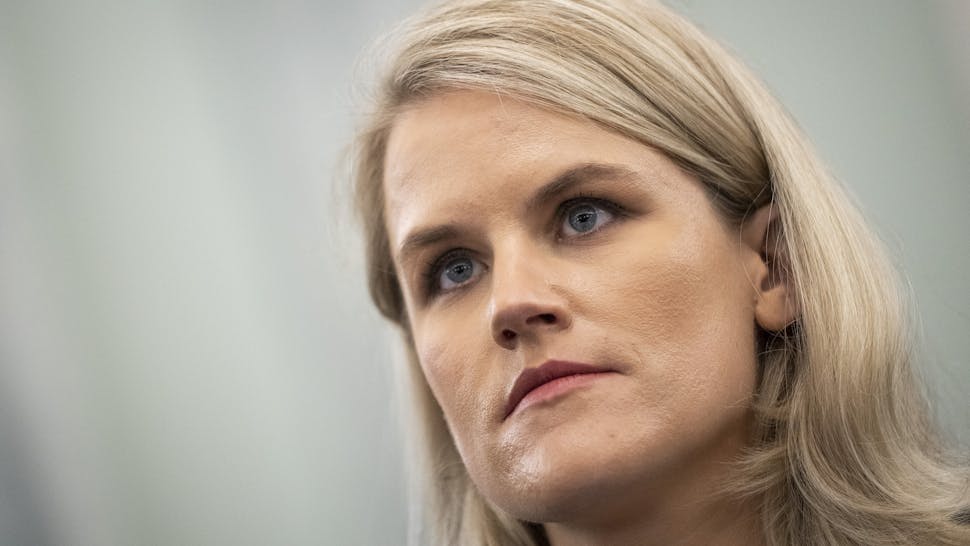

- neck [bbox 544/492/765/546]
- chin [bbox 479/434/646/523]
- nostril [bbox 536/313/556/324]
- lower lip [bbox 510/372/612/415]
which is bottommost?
neck [bbox 544/492/765/546]

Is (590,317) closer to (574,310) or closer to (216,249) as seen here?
(574,310)

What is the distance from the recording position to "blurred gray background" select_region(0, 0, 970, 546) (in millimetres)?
1771

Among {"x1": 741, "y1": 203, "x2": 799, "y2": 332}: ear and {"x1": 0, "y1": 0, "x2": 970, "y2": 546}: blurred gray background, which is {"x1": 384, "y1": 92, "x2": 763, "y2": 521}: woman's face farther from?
{"x1": 0, "y1": 0, "x2": 970, "y2": 546}: blurred gray background

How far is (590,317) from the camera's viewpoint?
1.14 meters

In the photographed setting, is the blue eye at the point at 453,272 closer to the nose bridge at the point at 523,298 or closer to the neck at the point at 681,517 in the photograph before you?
the nose bridge at the point at 523,298

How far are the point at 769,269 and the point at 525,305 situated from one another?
1.45 feet

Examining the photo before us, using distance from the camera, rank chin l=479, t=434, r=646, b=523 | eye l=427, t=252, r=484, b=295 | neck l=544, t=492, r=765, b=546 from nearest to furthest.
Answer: chin l=479, t=434, r=646, b=523 < neck l=544, t=492, r=765, b=546 < eye l=427, t=252, r=484, b=295

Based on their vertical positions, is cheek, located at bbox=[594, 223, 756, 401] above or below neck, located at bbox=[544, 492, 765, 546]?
above

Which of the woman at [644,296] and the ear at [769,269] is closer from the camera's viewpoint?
the woman at [644,296]

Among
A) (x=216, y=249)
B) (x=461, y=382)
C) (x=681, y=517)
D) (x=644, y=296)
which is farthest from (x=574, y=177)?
(x=216, y=249)

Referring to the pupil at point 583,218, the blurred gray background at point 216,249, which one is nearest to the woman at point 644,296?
the pupil at point 583,218

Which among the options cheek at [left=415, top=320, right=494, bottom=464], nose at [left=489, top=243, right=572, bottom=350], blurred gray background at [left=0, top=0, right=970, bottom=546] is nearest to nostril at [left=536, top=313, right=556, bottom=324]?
nose at [left=489, top=243, right=572, bottom=350]

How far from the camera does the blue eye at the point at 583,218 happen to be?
4.04 ft

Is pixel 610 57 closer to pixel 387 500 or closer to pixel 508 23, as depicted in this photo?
pixel 508 23
